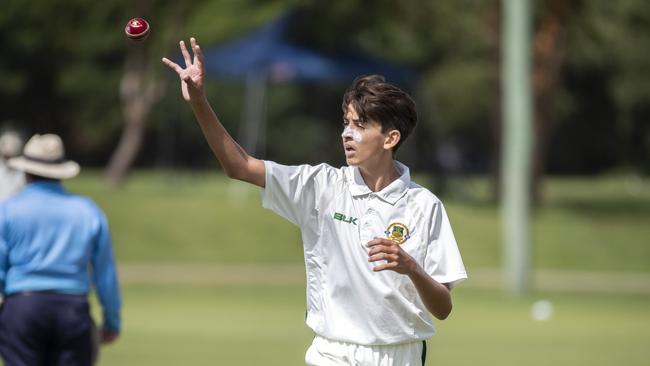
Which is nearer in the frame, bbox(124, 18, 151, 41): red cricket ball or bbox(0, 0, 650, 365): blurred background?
bbox(124, 18, 151, 41): red cricket ball

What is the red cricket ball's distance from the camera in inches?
200

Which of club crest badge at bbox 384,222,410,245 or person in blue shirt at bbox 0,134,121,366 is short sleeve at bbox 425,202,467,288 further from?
person in blue shirt at bbox 0,134,121,366

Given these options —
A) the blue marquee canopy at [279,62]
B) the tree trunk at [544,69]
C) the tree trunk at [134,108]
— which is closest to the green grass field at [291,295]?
the tree trunk at [544,69]

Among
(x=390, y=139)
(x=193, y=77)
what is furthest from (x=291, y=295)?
(x=193, y=77)

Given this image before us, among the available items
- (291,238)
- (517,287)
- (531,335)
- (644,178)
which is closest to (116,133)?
(644,178)

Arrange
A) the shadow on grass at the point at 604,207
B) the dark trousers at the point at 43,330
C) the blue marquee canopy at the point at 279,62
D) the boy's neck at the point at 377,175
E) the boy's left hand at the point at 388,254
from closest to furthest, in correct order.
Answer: the boy's left hand at the point at 388,254, the boy's neck at the point at 377,175, the dark trousers at the point at 43,330, the blue marquee canopy at the point at 279,62, the shadow on grass at the point at 604,207

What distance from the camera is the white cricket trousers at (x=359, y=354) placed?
5.22m

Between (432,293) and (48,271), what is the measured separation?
2.48 m

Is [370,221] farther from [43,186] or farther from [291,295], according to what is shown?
[291,295]

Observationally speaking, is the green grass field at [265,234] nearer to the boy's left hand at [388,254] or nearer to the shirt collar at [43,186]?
the shirt collar at [43,186]

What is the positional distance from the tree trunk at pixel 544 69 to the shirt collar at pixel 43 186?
1037 inches

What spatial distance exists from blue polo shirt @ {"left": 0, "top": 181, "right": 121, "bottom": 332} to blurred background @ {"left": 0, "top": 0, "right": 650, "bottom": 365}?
579 cm

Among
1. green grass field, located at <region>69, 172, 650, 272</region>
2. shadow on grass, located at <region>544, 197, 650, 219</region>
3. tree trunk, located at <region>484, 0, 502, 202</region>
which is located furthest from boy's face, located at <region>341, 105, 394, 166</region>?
tree trunk, located at <region>484, 0, 502, 202</region>

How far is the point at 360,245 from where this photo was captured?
5.22 metres
